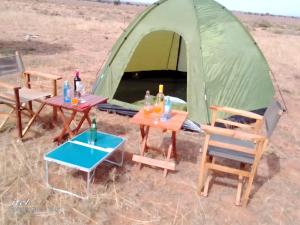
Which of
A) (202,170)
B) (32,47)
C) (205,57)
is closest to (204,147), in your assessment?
(202,170)

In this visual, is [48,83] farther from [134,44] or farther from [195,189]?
[195,189]

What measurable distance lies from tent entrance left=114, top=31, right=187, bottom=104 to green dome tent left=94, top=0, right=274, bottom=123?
43.1 inches

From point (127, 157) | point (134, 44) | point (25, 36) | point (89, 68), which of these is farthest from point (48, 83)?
point (25, 36)

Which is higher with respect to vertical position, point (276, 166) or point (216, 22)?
point (216, 22)

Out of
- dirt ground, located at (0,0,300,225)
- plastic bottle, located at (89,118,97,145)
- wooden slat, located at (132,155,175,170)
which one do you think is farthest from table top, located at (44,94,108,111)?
A: wooden slat, located at (132,155,175,170)

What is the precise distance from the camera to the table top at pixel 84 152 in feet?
11.7

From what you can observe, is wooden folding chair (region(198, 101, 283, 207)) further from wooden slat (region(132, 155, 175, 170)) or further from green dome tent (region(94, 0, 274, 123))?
green dome tent (region(94, 0, 274, 123))

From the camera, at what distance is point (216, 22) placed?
237 inches

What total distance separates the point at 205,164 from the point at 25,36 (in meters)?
12.3

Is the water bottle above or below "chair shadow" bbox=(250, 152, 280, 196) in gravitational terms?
above

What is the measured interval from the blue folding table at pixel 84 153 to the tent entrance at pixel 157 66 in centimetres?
326

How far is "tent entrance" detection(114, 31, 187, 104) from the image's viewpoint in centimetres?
771

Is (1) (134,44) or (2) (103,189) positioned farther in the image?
(1) (134,44)

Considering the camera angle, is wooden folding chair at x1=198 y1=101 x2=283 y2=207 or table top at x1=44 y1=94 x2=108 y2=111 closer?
wooden folding chair at x1=198 y1=101 x2=283 y2=207
